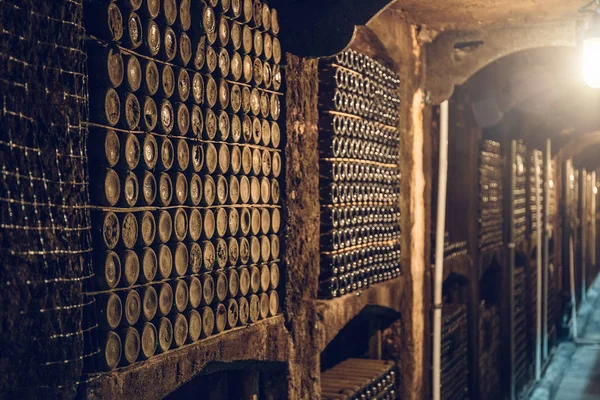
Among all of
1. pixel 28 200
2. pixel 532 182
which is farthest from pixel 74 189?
pixel 532 182

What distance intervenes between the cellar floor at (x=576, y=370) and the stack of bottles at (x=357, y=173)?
6.35 m

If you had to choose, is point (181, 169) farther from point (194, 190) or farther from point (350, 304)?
point (350, 304)

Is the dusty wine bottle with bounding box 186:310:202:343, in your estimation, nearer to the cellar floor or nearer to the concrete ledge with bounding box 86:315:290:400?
the concrete ledge with bounding box 86:315:290:400

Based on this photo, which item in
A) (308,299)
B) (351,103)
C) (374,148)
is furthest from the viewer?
(374,148)

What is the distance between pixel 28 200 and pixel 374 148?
3.47 m

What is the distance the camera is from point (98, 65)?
2693 mm

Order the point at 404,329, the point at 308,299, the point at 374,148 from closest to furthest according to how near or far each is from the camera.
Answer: the point at 308,299 < the point at 374,148 < the point at 404,329

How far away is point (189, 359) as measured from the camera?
10.7 feet

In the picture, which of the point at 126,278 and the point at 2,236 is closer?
the point at 2,236

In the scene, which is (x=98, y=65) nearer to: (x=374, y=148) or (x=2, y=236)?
(x=2, y=236)

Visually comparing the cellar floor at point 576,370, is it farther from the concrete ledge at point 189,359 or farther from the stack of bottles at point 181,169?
the stack of bottles at point 181,169

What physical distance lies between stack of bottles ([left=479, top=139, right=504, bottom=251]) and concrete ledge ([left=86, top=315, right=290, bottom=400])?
5.35 metres

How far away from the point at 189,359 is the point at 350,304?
1.97 m

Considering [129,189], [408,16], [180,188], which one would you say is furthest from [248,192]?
[408,16]
